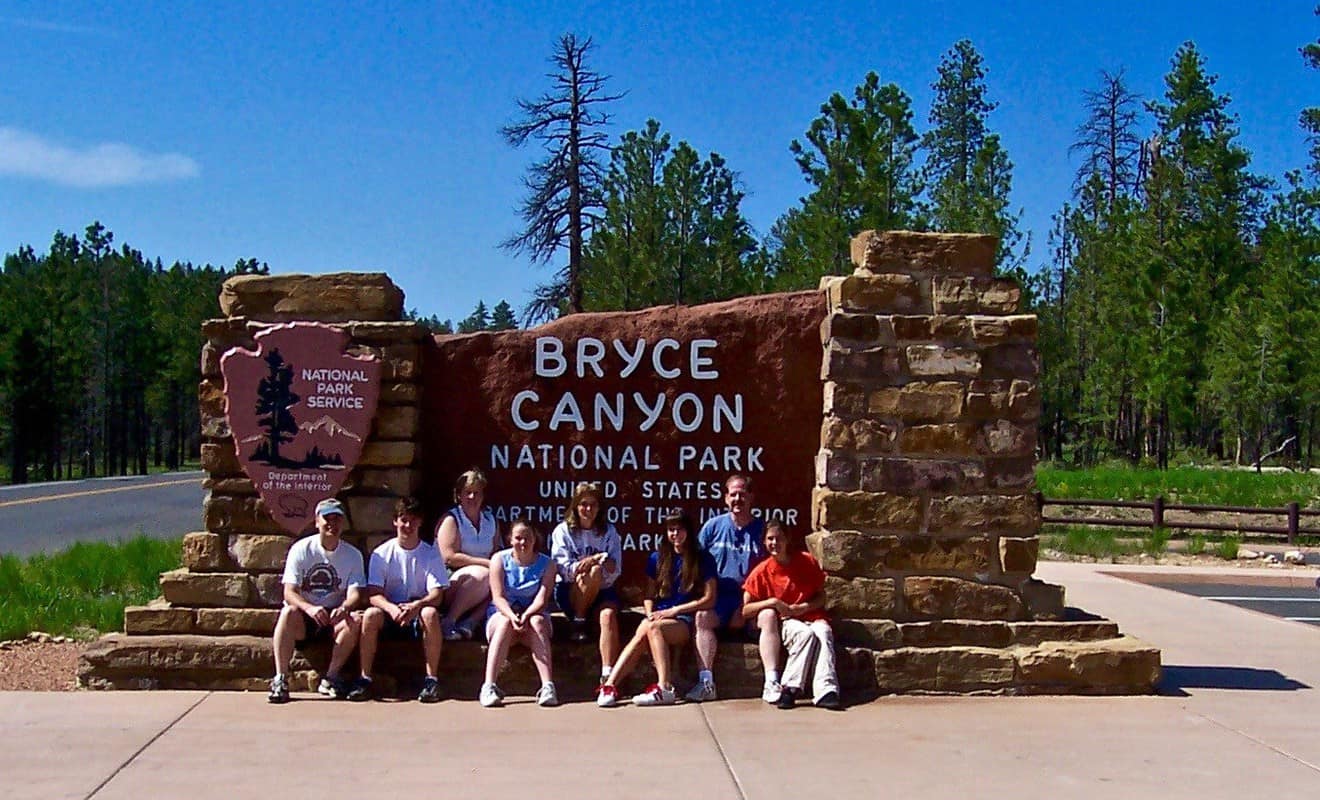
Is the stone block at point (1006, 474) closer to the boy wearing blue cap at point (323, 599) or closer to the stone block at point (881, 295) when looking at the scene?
the stone block at point (881, 295)

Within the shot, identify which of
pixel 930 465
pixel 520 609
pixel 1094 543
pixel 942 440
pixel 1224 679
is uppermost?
pixel 942 440

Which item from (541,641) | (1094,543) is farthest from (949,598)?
(1094,543)

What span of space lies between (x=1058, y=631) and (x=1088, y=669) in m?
0.31

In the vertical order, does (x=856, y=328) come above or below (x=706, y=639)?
above

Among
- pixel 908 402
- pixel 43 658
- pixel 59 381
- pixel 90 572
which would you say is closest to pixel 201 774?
pixel 43 658

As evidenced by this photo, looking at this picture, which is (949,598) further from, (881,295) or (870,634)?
(881,295)

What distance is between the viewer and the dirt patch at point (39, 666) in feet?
26.7

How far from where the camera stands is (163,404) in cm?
5338

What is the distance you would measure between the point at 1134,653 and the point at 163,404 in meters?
50.9

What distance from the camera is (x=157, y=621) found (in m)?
8.05

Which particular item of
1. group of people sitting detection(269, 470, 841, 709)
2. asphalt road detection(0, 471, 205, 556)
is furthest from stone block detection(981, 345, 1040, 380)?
asphalt road detection(0, 471, 205, 556)

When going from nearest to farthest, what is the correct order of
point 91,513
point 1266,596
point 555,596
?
point 555,596
point 1266,596
point 91,513

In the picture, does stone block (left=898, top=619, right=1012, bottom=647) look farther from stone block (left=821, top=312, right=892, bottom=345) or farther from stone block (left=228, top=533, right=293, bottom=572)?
stone block (left=228, top=533, right=293, bottom=572)

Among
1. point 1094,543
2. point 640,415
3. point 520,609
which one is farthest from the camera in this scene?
point 1094,543
